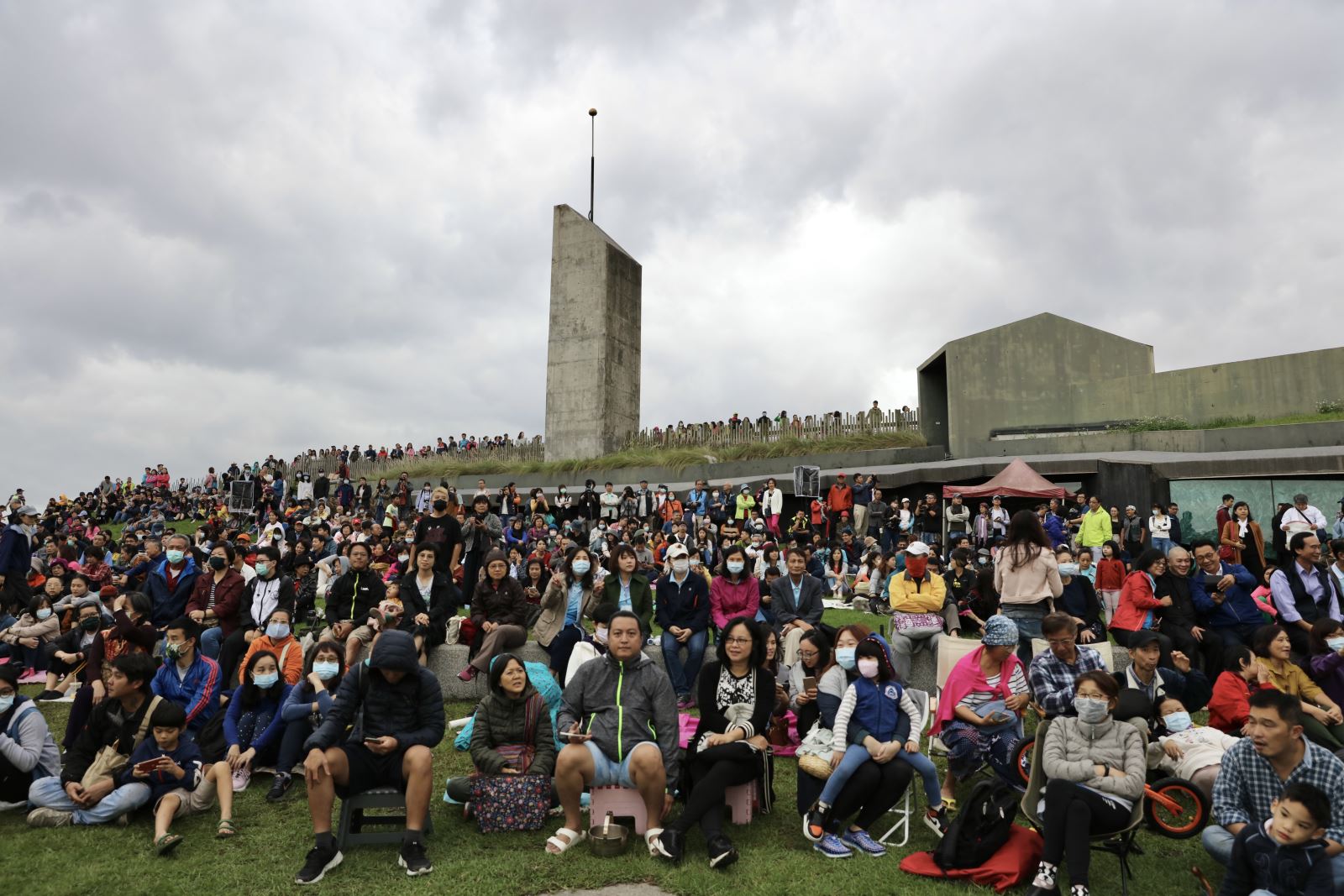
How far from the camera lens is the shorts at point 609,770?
525 cm

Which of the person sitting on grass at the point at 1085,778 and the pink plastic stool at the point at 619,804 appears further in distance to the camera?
the pink plastic stool at the point at 619,804

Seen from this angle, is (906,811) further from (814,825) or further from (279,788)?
(279,788)

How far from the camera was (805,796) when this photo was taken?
5.39 metres

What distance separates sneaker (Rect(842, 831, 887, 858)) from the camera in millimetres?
5051

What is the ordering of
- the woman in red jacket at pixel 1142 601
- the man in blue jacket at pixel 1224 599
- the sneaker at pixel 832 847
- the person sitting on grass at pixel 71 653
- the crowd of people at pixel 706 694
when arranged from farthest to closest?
the person sitting on grass at pixel 71 653 < the woman in red jacket at pixel 1142 601 < the man in blue jacket at pixel 1224 599 < the sneaker at pixel 832 847 < the crowd of people at pixel 706 694

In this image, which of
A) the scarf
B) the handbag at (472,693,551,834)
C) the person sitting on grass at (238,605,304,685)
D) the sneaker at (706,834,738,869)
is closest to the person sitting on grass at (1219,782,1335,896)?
the scarf

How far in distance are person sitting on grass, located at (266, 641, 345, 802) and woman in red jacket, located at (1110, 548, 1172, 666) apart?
6.77 metres

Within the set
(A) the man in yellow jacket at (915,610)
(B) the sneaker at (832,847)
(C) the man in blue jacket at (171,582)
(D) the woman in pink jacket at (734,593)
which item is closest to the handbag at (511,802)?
(B) the sneaker at (832,847)

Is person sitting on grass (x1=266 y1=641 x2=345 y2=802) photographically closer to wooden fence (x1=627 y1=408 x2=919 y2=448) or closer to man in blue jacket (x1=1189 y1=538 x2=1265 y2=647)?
man in blue jacket (x1=1189 y1=538 x2=1265 y2=647)

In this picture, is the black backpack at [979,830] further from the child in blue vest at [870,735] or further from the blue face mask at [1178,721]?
the blue face mask at [1178,721]

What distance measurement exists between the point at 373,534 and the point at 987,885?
14.0 meters

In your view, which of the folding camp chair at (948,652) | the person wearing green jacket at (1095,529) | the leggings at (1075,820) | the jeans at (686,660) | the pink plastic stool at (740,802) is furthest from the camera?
the person wearing green jacket at (1095,529)

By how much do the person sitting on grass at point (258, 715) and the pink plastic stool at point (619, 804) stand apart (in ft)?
8.78

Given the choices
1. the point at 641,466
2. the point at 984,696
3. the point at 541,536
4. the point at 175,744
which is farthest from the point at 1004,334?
the point at 175,744
